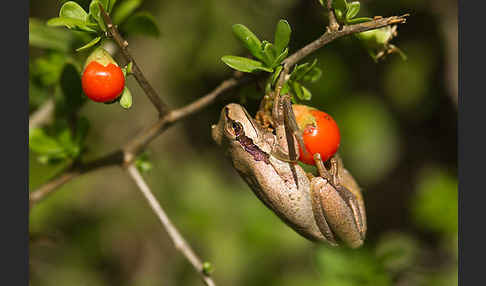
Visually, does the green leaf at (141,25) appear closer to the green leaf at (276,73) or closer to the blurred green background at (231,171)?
the green leaf at (276,73)

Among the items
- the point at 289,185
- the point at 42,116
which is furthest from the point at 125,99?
the point at 42,116

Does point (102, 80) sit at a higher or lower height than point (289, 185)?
higher

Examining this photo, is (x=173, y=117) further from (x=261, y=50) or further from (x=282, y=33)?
(x=282, y=33)

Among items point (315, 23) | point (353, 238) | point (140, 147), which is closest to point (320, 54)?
point (315, 23)

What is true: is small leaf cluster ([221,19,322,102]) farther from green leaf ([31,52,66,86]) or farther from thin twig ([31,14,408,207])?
green leaf ([31,52,66,86])

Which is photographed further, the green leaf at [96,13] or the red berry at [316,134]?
the red berry at [316,134]

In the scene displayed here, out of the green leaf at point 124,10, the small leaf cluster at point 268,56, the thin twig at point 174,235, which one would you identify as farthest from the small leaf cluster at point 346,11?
the thin twig at point 174,235
